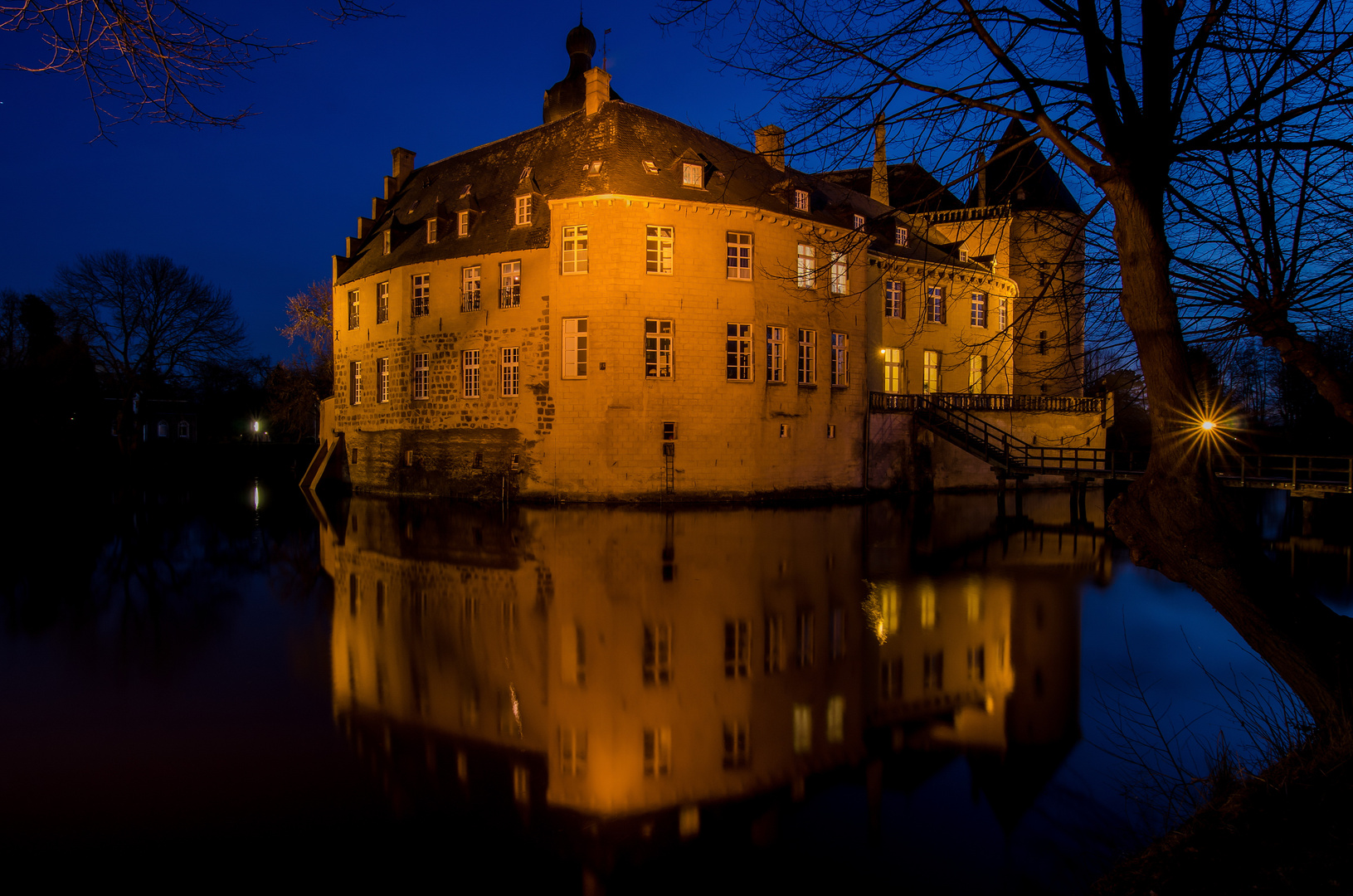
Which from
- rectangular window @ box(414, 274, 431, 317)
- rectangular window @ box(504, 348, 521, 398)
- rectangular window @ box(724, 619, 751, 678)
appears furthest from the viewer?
rectangular window @ box(414, 274, 431, 317)

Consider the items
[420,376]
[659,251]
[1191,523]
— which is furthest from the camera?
[420,376]

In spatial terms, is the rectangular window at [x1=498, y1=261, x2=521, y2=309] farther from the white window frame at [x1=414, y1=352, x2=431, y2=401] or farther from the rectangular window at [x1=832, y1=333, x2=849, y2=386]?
the rectangular window at [x1=832, y1=333, x2=849, y2=386]

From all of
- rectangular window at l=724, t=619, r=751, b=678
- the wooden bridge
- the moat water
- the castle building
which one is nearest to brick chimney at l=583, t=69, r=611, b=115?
the castle building

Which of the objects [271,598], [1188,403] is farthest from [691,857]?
[271,598]

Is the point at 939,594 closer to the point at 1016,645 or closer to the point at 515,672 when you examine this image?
the point at 1016,645

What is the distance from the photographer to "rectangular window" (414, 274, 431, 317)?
25.8 m

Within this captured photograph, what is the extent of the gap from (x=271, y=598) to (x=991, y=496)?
22.6 m

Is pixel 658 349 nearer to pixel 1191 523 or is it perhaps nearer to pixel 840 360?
pixel 840 360

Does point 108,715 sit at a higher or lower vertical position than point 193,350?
lower

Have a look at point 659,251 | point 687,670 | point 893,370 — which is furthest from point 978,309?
point 687,670

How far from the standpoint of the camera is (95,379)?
3522 cm

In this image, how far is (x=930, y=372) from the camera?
2970cm

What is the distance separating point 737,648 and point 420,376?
2099 cm

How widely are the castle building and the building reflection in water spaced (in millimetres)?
7974
